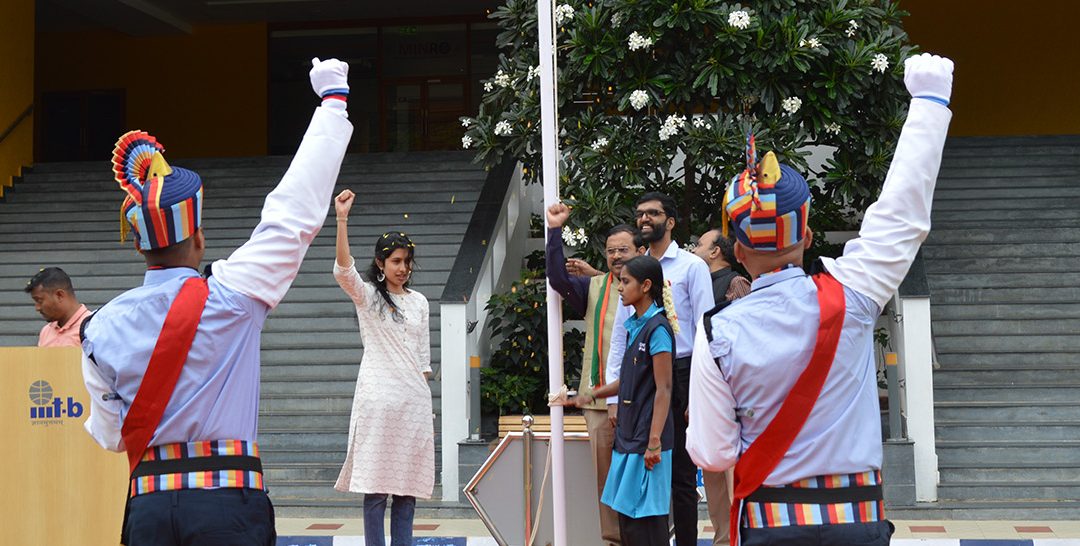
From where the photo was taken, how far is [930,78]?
3.14 m

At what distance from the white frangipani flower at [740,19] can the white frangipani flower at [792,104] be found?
72 cm

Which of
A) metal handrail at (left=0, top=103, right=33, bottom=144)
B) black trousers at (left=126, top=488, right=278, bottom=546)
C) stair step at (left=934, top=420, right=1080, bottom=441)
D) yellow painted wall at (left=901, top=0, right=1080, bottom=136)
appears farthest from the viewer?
yellow painted wall at (left=901, top=0, right=1080, bottom=136)

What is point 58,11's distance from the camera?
63.3 ft

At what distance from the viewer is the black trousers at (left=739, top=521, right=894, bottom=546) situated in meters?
3.07

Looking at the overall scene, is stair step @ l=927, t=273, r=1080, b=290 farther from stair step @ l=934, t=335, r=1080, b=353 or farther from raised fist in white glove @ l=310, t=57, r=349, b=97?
raised fist in white glove @ l=310, t=57, r=349, b=97

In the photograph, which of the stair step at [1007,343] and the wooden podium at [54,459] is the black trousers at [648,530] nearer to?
the wooden podium at [54,459]

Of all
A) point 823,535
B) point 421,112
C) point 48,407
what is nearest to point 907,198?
point 823,535

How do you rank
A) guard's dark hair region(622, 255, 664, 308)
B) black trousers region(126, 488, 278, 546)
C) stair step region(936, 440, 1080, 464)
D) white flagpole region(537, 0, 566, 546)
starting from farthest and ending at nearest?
stair step region(936, 440, 1080, 464) < guard's dark hair region(622, 255, 664, 308) < white flagpole region(537, 0, 566, 546) < black trousers region(126, 488, 278, 546)

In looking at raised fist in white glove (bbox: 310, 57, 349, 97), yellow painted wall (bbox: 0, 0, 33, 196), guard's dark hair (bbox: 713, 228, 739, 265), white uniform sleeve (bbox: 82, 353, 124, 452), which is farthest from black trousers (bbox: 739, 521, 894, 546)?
yellow painted wall (bbox: 0, 0, 33, 196)

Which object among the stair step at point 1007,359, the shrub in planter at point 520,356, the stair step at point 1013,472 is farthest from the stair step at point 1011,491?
the shrub in planter at point 520,356

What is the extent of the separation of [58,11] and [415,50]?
18.2 feet

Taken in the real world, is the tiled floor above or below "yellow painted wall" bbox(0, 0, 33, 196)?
below

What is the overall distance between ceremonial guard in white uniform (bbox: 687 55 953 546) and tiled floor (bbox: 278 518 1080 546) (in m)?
→ 5.18

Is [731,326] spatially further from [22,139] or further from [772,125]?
[22,139]
